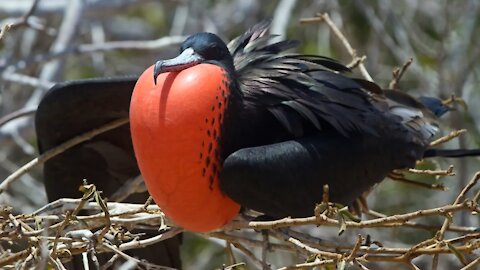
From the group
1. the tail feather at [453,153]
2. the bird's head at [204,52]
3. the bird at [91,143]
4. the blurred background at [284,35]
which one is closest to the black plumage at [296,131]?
the bird's head at [204,52]

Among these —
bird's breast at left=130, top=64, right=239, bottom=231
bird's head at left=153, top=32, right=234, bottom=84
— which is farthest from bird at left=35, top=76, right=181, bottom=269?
bird's breast at left=130, top=64, right=239, bottom=231

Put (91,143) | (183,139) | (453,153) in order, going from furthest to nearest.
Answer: (91,143), (453,153), (183,139)

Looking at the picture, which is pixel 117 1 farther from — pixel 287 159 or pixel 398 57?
pixel 287 159

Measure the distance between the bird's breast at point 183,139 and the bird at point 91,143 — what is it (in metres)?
0.48

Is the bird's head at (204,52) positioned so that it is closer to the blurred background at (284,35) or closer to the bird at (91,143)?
the bird at (91,143)

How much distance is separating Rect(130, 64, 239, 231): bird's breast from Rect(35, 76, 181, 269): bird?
479 millimetres

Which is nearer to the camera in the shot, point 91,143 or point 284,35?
point 91,143

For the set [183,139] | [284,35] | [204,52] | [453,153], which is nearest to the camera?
[183,139]

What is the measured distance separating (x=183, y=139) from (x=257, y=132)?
30 cm

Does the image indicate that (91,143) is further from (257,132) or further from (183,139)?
(183,139)

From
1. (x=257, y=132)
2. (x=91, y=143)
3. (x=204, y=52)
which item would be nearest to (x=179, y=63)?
(x=204, y=52)

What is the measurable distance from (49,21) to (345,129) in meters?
2.53

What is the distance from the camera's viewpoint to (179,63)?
8.34ft

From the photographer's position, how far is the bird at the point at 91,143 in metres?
2.97
